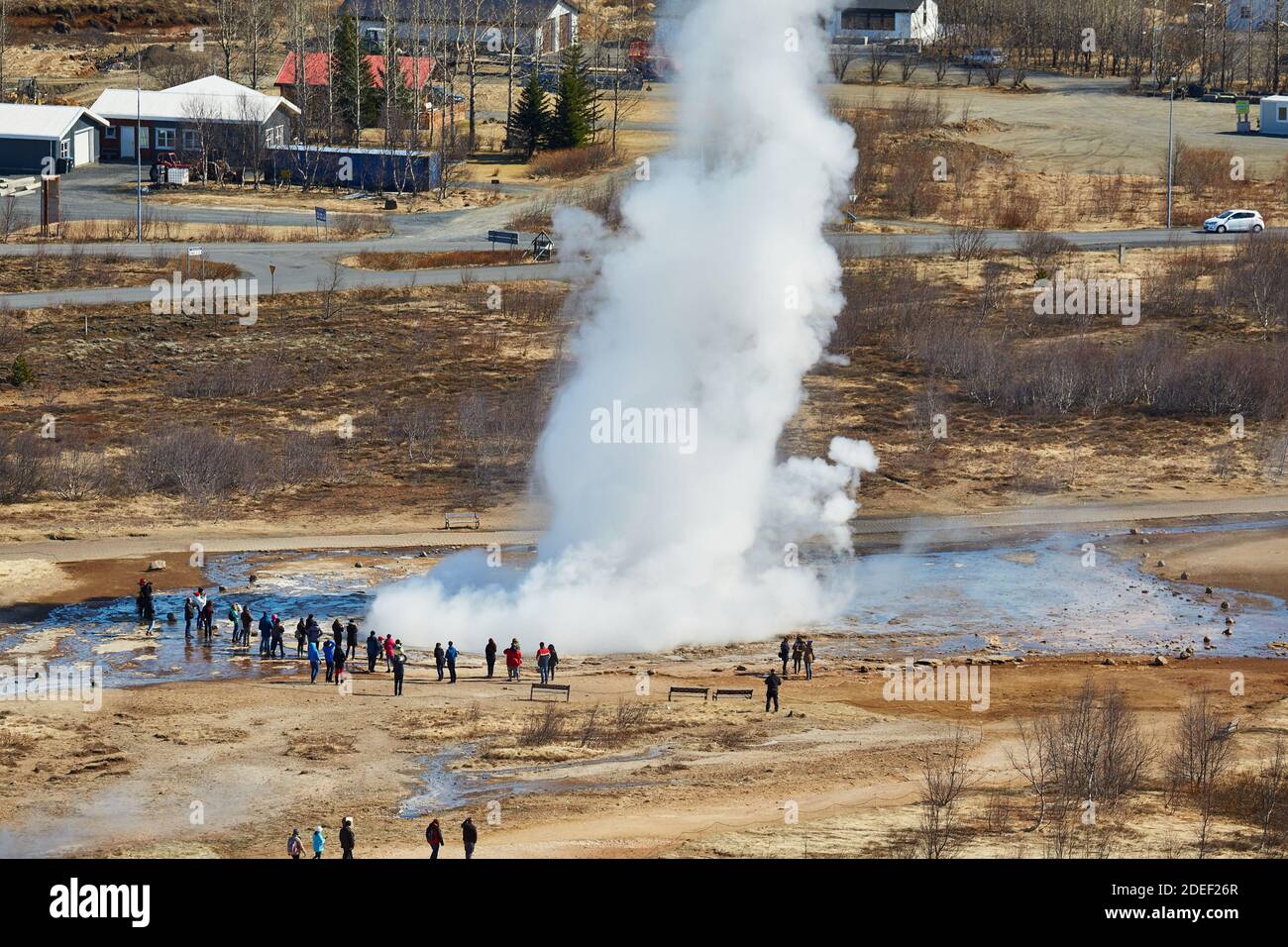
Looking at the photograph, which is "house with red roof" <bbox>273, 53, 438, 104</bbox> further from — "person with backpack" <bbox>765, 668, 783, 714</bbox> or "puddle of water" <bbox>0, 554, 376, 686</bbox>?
"person with backpack" <bbox>765, 668, 783, 714</bbox>

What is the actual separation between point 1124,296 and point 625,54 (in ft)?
190

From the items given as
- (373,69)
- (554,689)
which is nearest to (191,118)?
(373,69)

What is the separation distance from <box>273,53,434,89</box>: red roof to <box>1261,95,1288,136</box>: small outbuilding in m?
54.4

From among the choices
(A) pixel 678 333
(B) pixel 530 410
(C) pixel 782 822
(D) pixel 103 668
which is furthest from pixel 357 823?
(B) pixel 530 410

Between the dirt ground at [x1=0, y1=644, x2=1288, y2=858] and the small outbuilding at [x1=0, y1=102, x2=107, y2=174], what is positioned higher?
the small outbuilding at [x1=0, y1=102, x2=107, y2=174]

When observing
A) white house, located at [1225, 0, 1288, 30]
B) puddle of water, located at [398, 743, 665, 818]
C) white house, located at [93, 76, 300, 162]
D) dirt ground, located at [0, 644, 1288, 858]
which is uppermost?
white house, located at [1225, 0, 1288, 30]

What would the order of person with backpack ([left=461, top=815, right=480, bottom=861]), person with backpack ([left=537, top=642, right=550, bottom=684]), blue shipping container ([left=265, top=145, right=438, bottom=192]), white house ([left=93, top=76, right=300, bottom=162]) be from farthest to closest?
white house ([left=93, top=76, right=300, bottom=162]) < blue shipping container ([left=265, top=145, right=438, bottom=192]) < person with backpack ([left=537, top=642, right=550, bottom=684]) < person with backpack ([left=461, top=815, right=480, bottom=861])

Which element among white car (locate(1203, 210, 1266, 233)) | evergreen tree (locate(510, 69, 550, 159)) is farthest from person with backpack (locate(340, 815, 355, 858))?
evergreen tree (locate(510, 69, 550, 159))

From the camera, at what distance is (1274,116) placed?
12431 centimetres

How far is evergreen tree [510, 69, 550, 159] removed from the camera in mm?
116125

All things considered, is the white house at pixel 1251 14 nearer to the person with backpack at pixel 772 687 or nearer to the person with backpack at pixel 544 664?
the person with backpack at pixel 772 687

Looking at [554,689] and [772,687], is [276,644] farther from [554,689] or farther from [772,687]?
[772,687]

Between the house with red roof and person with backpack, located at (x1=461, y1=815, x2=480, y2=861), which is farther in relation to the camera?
the house with red roof

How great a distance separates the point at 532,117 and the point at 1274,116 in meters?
48.6
